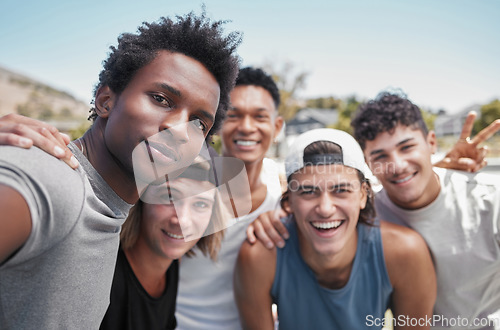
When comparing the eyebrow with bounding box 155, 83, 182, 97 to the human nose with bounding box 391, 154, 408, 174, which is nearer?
the eyebrow with bounding box 155, 83, 182, 97

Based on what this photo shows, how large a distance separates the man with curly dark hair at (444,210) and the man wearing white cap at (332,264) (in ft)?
0.86

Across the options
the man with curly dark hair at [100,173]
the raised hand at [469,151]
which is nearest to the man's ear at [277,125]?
the raised hand at [469,151]

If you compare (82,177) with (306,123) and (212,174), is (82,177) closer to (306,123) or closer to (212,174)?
(212,174)

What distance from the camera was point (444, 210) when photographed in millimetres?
2828

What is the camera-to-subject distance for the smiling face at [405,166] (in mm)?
2836

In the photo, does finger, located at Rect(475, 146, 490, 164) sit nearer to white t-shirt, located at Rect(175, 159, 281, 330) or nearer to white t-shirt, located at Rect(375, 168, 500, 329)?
white t-shirt, located at Rect(375, 168, 500, 329)

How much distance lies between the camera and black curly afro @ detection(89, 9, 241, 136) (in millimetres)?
1396

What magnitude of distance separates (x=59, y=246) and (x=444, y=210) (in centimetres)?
292

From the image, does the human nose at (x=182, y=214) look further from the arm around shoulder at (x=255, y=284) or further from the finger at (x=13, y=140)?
the finger at (x=13, y=140)

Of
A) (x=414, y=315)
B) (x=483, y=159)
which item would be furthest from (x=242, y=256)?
(x=483, y=159)

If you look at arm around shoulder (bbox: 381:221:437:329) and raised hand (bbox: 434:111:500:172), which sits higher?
raised hand (bbox: 434:111:500:172)

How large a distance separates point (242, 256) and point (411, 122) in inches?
78.6

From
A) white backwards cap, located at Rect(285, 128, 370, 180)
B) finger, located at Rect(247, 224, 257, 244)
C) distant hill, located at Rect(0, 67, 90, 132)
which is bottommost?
finger, located at Rect(247, 224, 257, 244)

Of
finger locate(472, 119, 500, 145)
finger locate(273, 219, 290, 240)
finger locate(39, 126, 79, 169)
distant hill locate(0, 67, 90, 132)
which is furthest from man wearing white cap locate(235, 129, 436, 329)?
distant hill locate(0, 67, 90, 132)
